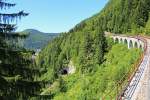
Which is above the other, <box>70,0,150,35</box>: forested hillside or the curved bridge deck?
<box>70,0,150,35</box>: forested hillside

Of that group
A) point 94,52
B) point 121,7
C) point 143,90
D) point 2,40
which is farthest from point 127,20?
point 2,40

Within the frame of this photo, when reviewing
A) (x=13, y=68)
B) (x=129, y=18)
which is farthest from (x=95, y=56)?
(x=13, y=68)

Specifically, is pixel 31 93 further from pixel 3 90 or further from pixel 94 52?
pixel 94 52

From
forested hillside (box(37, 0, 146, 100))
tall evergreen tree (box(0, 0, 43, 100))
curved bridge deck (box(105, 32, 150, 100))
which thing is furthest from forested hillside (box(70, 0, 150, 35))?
tall evergreen tree (box(0, 0, 43, 100))

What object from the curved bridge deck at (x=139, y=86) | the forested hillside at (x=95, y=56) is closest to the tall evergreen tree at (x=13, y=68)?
the curved bridge deck at (x=139, y=86)

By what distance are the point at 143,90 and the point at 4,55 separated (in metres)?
12.1

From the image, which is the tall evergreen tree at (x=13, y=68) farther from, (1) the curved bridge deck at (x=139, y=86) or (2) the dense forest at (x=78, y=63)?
(1) the curved bridge deck at (x=139, y=86)

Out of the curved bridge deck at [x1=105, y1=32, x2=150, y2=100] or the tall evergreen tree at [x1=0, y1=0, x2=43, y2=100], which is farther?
the curved bridge deck at [x1=105, y1=32, x2=150, y2=100]

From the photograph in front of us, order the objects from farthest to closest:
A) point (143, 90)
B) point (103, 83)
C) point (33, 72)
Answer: point (103, 83) < point (143, 90) < point (33, 72)

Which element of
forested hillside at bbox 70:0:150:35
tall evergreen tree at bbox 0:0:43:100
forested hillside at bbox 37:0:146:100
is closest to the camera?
tall evergreen tree at bbox 0:0:43:100

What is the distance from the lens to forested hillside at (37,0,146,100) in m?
75.7

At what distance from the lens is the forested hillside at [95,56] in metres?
75.7

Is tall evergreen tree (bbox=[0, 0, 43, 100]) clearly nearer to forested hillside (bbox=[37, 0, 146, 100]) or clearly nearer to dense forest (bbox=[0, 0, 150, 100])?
dense forest (bbox=[0, 0, 150, 100])

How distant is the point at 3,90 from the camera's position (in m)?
18.8
